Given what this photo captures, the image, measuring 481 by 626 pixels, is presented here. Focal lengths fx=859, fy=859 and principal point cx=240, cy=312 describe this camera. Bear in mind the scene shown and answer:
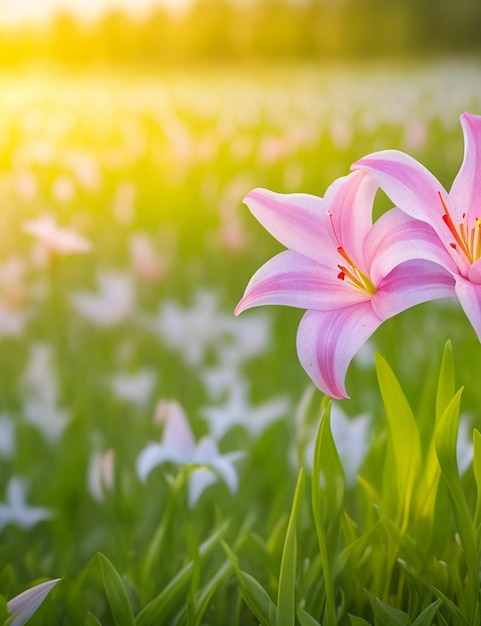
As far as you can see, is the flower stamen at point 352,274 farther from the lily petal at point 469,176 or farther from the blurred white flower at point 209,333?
the blurred white flower at point 209,333

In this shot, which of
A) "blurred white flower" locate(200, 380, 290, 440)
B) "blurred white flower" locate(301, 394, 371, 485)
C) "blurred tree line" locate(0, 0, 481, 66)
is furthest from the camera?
"blurred tree line" locate(0, 0, 481, 66)

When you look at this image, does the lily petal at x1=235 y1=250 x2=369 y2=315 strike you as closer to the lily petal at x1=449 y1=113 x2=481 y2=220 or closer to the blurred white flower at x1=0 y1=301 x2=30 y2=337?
the lily petal at x1=449 y1=113 x2=481 y2=220

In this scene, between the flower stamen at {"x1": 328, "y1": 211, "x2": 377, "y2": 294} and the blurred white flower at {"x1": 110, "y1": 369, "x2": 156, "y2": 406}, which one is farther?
the blurred white flower at {"x1": 110, "y1": 369, "x2": 156, "y2": 406}

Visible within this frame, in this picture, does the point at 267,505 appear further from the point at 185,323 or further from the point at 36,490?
the point at 185,323

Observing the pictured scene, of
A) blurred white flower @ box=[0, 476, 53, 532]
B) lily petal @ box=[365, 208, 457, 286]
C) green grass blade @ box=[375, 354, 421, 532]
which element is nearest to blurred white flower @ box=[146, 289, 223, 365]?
blurred white flower @ box=[0, 476, 53, 532]

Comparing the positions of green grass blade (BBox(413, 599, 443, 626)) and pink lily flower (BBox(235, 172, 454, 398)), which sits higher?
pink lily flower (BBox(235, 172, 454, 398))

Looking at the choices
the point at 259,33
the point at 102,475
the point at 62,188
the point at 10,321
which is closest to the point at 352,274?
the point at 102,475

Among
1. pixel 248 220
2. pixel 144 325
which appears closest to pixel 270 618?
pixel 144 325
